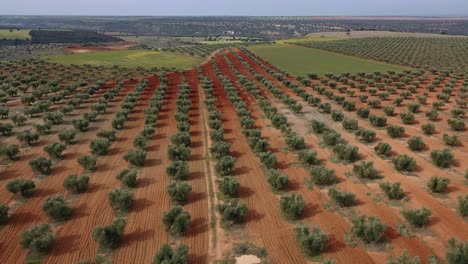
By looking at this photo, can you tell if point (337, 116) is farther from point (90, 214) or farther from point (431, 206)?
point (90, 214)

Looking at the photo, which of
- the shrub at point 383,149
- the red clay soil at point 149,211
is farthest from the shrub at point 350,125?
the red clay soil at point 149,211

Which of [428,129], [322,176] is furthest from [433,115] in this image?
[322,176]

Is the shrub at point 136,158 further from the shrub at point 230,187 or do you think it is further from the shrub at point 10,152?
the shrub at point 10,152

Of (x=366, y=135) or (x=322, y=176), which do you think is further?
Result: (x=366, y=135)

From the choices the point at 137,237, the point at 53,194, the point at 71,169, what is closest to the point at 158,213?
the point at 137,237

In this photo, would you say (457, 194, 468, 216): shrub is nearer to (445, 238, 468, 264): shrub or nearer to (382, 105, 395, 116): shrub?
(445, 238, 468, 264): shrub

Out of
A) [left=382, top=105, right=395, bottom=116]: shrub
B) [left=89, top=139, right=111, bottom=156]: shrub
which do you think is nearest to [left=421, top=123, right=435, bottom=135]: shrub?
[left=382, top=105, right=395, bottom=116]: shrub
